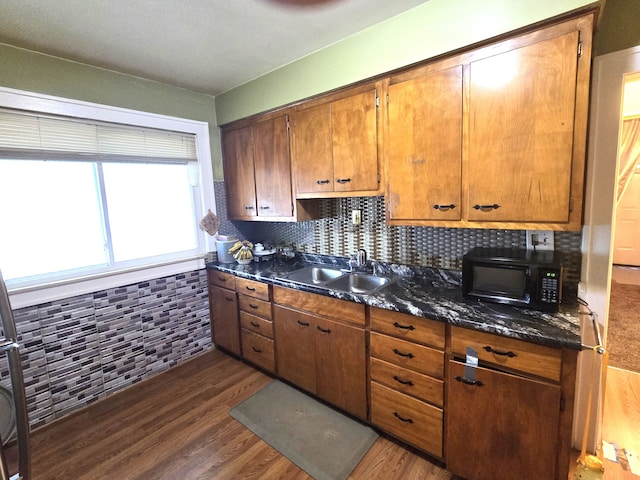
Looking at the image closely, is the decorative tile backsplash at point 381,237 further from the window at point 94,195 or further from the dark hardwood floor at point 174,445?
the dark hardwood floor at point 174,445

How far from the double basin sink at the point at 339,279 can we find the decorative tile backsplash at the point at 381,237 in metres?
0.17

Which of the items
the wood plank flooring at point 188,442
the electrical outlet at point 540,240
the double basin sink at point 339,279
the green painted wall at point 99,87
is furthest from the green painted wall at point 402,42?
the wood plank flooring at point 188,442

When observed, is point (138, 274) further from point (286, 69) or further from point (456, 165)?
point (456, 165)

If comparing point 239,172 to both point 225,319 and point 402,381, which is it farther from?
point 402,381

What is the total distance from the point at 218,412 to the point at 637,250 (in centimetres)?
725

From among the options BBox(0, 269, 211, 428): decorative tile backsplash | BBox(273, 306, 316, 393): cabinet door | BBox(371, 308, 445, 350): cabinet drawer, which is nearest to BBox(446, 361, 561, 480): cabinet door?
BBox(371, 308, 445, 350): cabinet drawer

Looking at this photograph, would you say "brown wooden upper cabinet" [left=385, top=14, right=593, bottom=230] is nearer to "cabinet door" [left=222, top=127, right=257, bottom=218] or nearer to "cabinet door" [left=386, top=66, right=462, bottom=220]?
"cabinet door" [left=386, top=66, right=462, bottom=220]

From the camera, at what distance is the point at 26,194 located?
2.04 m

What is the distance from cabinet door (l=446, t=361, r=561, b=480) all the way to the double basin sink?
866mm

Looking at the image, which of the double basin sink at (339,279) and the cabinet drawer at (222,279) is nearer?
the double basin sink at (339,279)

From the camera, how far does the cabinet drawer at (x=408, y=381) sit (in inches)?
61.8

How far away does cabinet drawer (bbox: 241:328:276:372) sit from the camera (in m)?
2.47

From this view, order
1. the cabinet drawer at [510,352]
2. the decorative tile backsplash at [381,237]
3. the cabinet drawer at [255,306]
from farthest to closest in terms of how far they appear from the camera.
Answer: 1. the cabinet drawer at [255,306]
2. the decorative tile backsplash at [381,237]
3. the cabinet drawer at [510,352]

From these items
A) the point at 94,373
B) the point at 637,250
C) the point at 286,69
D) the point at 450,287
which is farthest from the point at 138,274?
the point at 637,250
